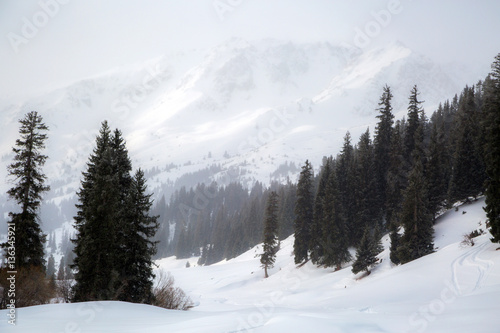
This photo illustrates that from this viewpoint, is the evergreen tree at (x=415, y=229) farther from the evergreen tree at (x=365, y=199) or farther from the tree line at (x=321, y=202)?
the evergreen tree at (x=365, y=199)

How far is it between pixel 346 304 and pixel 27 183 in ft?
77.3

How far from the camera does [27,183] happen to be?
20.4m

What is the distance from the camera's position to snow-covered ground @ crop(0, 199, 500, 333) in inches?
331

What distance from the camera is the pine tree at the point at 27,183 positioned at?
2012 cm

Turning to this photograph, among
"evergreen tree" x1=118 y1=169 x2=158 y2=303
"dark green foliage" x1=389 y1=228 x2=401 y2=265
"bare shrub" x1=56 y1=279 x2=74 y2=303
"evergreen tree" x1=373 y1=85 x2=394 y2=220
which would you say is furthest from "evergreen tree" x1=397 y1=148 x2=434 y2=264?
"bare shrub" x1=56 y1=279 x2=74 y2=303

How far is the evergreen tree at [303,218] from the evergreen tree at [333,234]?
4.40 m

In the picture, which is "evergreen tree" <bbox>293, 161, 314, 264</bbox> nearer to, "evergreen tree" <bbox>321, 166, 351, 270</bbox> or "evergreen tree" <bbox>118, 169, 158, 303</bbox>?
"evergreen tree" <bbox>321, 166, 351, 270</bbox>

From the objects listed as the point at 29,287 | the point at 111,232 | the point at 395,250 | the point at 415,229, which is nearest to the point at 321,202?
the point at 395,250

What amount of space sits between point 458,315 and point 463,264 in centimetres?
1675

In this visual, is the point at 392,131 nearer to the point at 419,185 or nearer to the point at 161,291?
the point at 419,185

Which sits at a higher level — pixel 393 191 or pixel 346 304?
pixel 393 191

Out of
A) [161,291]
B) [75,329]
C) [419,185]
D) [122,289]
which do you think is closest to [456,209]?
[419,185]

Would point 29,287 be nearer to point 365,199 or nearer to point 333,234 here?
point 333,234

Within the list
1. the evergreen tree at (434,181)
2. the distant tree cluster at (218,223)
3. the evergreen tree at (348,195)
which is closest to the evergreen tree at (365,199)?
the evergreen tree at (348,195)
